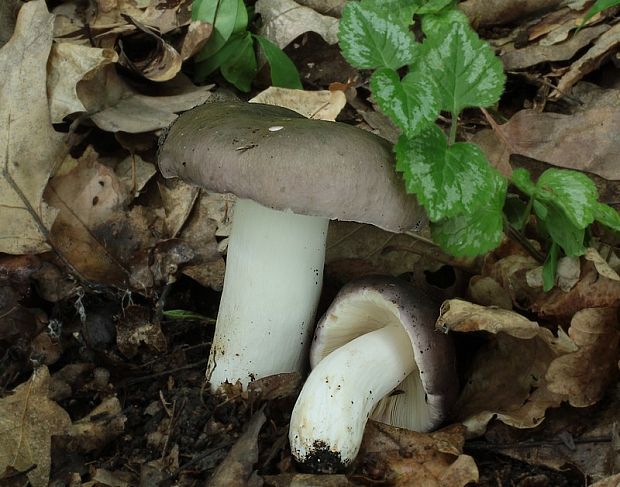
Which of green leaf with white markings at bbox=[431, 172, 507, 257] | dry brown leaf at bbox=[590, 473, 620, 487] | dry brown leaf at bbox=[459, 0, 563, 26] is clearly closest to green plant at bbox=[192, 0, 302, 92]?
dry brown leaf at bbox=[459, 0, 563, 26]

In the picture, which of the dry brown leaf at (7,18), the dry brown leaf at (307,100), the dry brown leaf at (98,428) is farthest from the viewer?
the dry brown leaf at (7,18)

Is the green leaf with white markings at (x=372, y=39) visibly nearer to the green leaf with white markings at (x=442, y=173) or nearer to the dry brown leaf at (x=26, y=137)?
the green leaf with white markings at (x=442, y=173)

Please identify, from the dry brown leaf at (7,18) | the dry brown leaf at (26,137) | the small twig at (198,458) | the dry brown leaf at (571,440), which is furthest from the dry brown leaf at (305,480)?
the dry brown leaf at (7,18)

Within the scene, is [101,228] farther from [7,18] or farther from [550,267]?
[550,267]

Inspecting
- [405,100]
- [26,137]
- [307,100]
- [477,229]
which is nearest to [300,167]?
[405,100]

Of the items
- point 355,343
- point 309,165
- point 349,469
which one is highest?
point 309,165

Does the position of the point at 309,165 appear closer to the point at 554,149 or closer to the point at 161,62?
the point at 554,149

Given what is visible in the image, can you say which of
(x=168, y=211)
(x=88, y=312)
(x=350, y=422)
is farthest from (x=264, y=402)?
(x=168, y=211)
